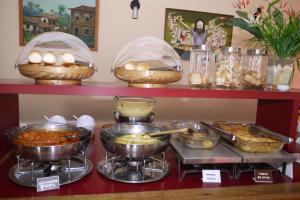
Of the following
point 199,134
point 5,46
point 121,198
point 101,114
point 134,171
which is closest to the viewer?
point 121,198

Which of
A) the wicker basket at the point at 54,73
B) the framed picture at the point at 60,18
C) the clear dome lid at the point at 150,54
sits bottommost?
the wicker basket at the point at 54,73

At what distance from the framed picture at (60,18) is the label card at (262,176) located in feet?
6.06

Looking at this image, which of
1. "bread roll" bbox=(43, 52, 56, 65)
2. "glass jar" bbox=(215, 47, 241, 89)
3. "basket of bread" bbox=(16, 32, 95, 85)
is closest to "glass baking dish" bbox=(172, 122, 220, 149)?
"glass jar" bbox=(215, 47, 241, 89)

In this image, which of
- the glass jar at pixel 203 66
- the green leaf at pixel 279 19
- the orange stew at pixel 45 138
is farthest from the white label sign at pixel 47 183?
the green leaf at pixel 279 19

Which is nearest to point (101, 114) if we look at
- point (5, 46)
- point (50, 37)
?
point (5, 46)

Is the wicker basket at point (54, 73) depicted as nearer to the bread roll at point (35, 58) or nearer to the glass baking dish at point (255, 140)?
the bread roll at point (35, 58)

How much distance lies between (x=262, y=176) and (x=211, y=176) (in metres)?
0.23

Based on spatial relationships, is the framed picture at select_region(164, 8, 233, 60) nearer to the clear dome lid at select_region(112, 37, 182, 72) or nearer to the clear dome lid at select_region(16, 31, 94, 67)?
the clear dome lid at select_region(112, 37, 182, 72)

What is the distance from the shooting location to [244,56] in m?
1.24

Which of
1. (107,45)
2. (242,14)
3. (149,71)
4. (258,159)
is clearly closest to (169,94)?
(149,71)

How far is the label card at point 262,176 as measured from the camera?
1.07m

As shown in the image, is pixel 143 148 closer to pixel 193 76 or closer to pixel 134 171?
pixel 134 171

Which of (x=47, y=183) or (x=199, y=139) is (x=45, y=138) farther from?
(x=199, y=139)

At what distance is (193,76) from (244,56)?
0.29 m
